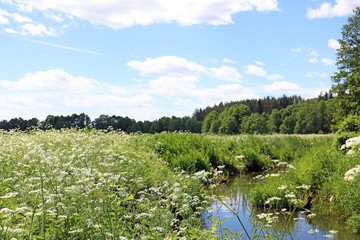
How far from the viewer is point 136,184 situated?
6.30 meters

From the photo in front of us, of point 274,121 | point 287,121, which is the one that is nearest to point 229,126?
point 287,121

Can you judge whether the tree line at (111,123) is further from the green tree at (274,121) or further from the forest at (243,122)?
the green tree at (274,121)

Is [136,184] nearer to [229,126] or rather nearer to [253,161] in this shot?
[253,161]

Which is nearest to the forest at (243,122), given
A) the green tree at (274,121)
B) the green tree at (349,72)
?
the green tree at (274,121)

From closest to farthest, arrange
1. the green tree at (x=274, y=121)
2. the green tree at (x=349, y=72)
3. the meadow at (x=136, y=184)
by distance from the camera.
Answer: the meadow at (x=136, y=184) < the green tree at (x=349, y=72) < the green tree at (x=274, y=121)

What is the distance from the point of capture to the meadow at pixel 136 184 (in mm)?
3568

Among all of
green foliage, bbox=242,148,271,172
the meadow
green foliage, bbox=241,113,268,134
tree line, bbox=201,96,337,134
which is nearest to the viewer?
the meadow

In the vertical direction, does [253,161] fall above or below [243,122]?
below

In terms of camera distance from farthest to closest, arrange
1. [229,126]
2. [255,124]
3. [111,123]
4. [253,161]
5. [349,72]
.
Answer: [229,126] → [255,124] → [111,123] → [349,72] → [253,161]

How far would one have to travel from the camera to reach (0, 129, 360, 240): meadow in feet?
11.7

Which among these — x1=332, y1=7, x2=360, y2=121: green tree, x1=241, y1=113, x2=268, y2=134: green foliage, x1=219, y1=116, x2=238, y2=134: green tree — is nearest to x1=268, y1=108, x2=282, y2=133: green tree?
x1=241, y1=113, x2=268, y2=134: green foliage

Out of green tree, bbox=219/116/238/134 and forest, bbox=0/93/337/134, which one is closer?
forest, bbox=0/93/337/134

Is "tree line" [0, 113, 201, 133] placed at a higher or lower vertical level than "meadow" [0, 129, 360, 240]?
higher

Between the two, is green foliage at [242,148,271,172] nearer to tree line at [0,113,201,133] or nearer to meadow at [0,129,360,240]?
meadow at [0,129,360,240]
